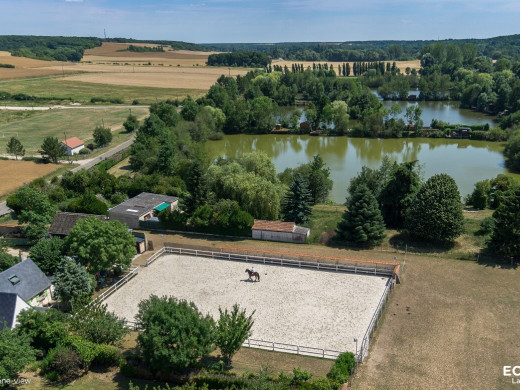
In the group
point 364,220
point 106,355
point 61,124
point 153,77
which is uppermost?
point 153,77

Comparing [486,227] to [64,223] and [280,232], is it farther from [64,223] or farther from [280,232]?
[64,223]

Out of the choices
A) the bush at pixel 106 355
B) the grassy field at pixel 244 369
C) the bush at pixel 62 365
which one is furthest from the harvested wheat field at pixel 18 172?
the grassy field at pixel 244 369

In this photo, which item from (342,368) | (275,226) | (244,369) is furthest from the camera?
(275,226)

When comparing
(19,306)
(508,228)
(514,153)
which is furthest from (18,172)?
(514,153)

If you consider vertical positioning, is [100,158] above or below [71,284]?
below

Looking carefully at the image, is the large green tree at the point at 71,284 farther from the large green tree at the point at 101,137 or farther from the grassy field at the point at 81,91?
A: the grassy field at the point at 81,91

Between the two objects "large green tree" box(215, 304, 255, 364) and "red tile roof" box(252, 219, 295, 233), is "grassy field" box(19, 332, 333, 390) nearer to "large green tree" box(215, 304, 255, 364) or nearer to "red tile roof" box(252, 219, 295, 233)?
"large green tree" box(215, 304, 255, 364)

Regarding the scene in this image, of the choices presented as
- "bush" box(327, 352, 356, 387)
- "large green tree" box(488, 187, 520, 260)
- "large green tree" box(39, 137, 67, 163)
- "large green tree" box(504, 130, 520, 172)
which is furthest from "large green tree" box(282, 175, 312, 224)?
"large green tree" box(39, 137, 67, 163)
